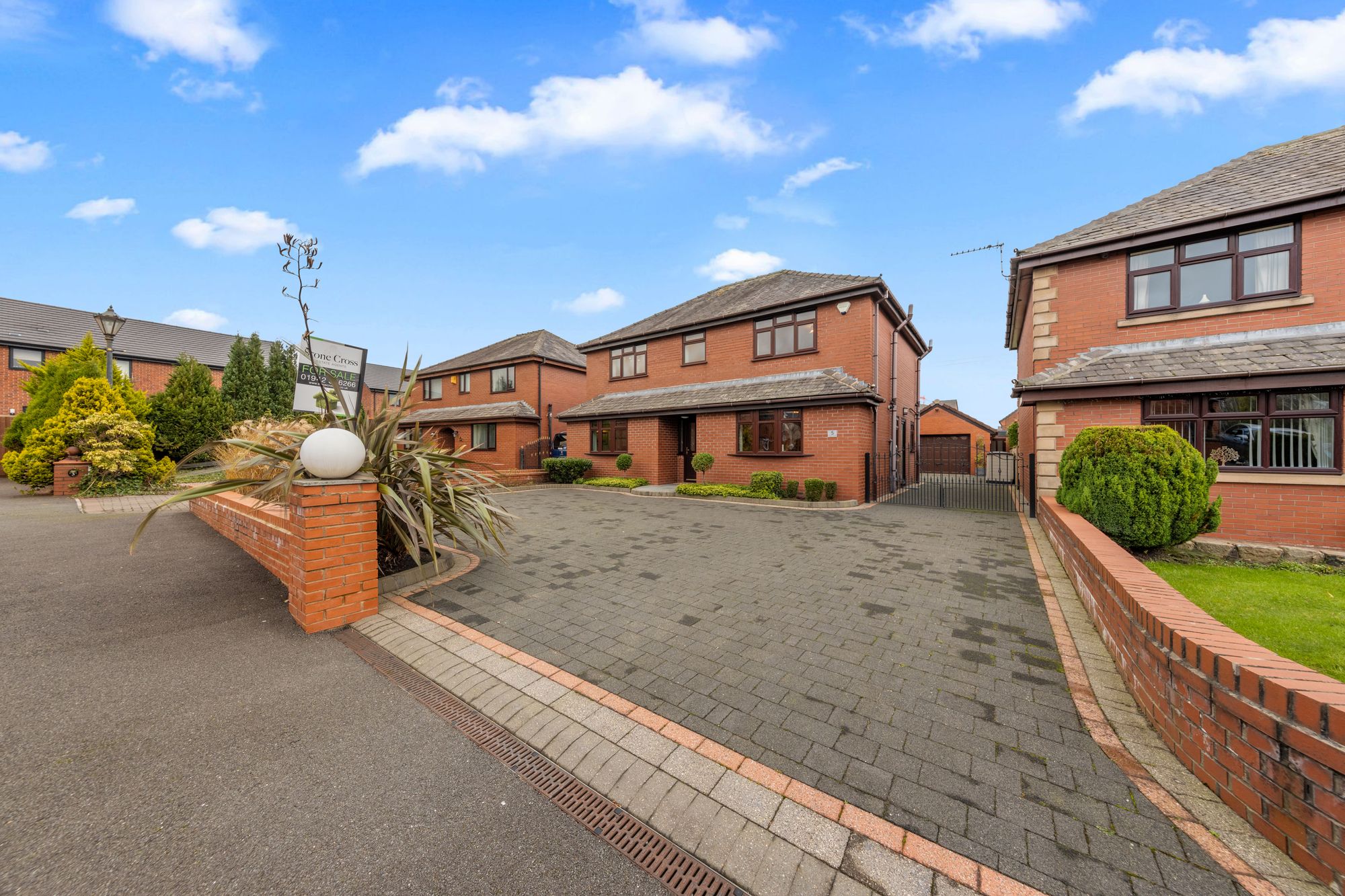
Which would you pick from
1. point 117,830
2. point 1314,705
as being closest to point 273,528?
point 117,830

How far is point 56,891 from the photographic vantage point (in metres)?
1.50

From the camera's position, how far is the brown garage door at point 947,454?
27487 millimetres

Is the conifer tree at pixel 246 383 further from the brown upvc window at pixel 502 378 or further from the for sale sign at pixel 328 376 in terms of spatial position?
the for sale sign at pixel 328 376

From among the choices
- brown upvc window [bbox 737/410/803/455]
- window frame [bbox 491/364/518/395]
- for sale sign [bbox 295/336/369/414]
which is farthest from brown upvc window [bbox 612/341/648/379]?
for sale sign [bbox 295/336/369/414]

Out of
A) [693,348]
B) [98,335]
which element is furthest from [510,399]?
[98,335]

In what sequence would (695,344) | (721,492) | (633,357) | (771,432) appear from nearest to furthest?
(721,492), (771,432), (695,344), (633,357)

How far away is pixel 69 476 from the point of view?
11328mm

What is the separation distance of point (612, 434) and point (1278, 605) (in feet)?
50.6

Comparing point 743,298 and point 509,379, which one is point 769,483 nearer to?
point 743,298

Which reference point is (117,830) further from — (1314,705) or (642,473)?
(642,473)

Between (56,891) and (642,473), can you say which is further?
(642,473)

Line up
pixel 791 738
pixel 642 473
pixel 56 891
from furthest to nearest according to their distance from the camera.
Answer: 1. pixel 642 473
2. pixel 791 738
3. pixel 56 891

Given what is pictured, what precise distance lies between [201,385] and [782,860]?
80.0 feet

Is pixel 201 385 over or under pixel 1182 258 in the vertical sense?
under
